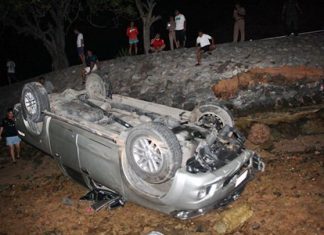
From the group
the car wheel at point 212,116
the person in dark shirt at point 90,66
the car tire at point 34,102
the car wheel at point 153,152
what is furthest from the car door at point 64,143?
the person in dark shirt at point 90,66

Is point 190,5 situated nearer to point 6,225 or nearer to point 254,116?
point 254,116

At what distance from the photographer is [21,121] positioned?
7684 millimetres

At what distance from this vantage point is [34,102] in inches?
282

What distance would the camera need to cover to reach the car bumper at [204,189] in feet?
16.4

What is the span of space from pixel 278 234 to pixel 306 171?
1867 mm

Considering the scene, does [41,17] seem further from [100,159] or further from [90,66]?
[100,159]

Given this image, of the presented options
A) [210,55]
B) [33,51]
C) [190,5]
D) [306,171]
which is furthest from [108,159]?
[190,5]

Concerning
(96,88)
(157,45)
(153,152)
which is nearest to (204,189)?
(153,152)

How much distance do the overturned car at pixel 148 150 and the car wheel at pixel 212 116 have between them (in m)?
0.02

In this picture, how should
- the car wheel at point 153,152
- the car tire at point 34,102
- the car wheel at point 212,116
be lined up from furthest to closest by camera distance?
the car tire at point 34,102 → the car wheel at point 212,116 → the car wheel at point 153,152

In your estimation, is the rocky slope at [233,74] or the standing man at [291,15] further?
the standing man at [291,15]

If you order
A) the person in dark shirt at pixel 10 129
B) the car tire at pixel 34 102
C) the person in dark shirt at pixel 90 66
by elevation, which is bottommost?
the person in dark shirt at pixel 10 129

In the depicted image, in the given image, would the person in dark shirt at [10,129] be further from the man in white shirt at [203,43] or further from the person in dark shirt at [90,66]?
the man in white shirt at [203,43]

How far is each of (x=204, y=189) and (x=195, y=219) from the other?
113 centimetres
